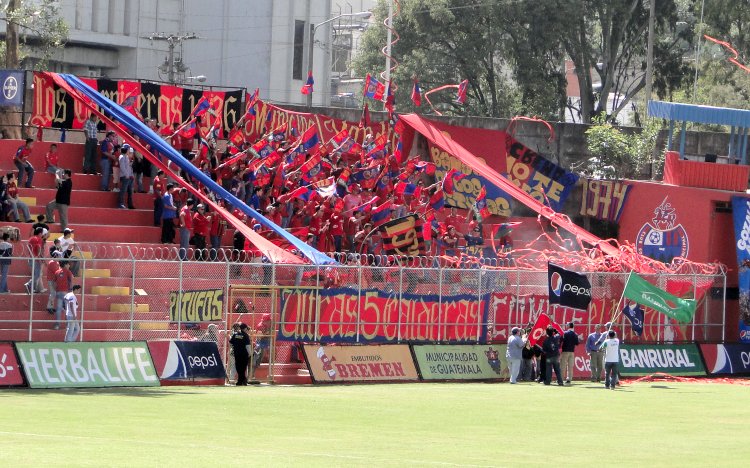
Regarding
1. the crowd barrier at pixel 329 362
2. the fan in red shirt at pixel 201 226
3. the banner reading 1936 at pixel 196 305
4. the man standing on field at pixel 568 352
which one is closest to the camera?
the crowd barrier at pixel 329 362

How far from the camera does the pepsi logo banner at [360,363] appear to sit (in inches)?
1303

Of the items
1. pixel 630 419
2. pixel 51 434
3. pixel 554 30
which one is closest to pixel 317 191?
pixel 630 419

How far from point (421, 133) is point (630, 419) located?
74.7ft

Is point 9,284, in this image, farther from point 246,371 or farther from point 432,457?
point 432,457

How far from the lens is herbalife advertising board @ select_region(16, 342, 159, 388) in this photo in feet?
91.8

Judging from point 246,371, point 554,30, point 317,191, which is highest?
point 554,30

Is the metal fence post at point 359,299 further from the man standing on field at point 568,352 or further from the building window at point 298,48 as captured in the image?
the building window at point 298,48

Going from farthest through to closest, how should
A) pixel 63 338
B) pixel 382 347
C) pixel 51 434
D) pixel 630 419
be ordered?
pixel 382 347
pixel 63 338
pixel 630 419
pixel 51 434

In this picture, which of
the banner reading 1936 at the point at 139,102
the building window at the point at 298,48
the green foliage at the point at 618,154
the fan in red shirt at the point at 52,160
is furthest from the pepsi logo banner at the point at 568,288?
the building window at the point at 298,48

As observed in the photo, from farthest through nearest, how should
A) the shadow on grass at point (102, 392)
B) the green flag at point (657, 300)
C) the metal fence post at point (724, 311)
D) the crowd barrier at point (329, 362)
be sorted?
the metal fence post at point (724, 311) → the green flag at point (657, 300) → the crowd barrier at point (329, 362) → the shadow on grass at point (102, 392)

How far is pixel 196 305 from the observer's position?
31.2 m

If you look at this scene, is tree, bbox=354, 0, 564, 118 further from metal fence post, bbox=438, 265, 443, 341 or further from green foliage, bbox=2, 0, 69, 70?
metal fence post, bbox=438, 265, 443, 341

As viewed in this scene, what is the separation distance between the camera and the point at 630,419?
85.0 ft

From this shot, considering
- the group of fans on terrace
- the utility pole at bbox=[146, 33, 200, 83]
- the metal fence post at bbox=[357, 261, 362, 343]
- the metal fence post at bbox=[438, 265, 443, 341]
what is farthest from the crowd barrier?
the utility pole at bbox=[146, 33, 200, 83]
